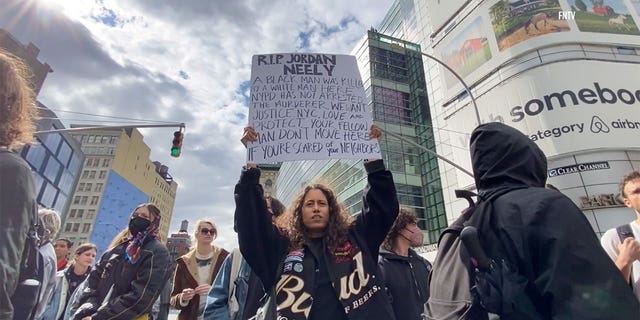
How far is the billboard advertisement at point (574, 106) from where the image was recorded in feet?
54.7

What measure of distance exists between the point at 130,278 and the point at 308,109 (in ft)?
7.89

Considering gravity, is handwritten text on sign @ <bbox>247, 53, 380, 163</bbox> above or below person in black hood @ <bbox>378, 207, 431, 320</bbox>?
above

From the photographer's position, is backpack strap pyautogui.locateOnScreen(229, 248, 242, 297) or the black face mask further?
the black face mask

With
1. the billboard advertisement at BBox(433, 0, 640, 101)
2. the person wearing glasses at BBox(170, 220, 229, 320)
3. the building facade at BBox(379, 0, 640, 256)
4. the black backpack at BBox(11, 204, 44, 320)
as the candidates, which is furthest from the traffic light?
the billboard advertisement at BBox(433, 0, 640, 101)

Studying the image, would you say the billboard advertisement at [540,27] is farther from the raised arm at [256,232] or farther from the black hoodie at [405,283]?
the raised arm at [256,232]

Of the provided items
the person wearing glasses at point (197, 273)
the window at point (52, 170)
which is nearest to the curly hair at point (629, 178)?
the person wearing glasses at point (197, 273)

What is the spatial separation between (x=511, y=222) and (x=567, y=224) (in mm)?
167

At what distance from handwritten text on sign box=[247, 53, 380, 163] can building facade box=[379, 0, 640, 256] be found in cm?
1236

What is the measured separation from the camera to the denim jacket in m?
2.59

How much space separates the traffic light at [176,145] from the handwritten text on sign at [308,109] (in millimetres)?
7415

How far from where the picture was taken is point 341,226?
2.54 meters

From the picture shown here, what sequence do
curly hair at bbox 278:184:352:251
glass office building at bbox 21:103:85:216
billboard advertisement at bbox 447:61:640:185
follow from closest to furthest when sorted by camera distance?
curly hair at bbox 278:184:352:251, billboard advertisement at bbox 447:61:640:185, glass office building at bbox 21:103:85:216

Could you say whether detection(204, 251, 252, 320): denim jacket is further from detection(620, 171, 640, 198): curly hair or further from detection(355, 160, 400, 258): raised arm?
detection(620, 171, 640, 198): curly hair

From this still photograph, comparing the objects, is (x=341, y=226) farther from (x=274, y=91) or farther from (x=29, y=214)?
(x=29, y=214)
